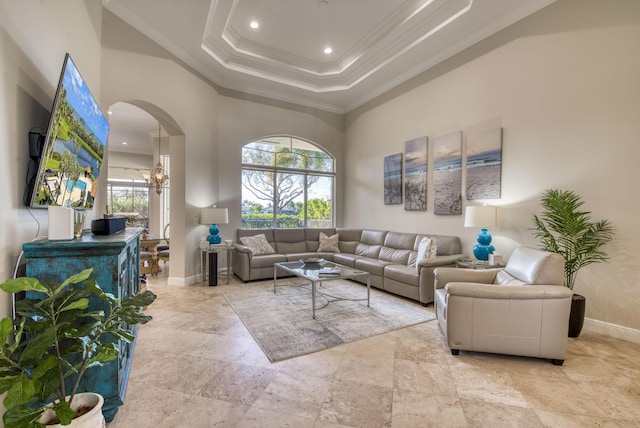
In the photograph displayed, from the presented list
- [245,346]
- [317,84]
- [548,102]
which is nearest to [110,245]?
[245,346]

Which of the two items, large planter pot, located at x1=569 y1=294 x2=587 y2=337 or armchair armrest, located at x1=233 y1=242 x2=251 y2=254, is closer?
large planter pot, located at x1=569 y1=294 x2=587 y2=337

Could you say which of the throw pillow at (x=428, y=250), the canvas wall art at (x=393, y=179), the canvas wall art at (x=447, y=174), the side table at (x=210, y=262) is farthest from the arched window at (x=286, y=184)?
the throw pillow at (x=428, y=250)

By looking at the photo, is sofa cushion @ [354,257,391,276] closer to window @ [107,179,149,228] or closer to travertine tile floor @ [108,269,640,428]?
travertine tile floor @ [108,269,640,428]

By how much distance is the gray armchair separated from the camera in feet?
7.66

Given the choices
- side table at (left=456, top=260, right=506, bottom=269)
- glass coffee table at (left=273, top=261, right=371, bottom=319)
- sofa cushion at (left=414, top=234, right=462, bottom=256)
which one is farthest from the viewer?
sofa cushion at (left=414, top=234, right=462, bottom=256)

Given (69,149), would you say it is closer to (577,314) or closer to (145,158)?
(577,314)

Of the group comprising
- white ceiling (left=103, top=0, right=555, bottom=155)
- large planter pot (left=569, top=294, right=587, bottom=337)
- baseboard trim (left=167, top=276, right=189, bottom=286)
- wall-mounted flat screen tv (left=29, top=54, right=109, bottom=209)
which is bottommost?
baseboard trim (left=167, top=276, right=189, bottom=286)

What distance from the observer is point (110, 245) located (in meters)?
1.69

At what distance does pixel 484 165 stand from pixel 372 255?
95.6 inches

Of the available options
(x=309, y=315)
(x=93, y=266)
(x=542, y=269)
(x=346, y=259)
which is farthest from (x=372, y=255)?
(x=93, y=266)

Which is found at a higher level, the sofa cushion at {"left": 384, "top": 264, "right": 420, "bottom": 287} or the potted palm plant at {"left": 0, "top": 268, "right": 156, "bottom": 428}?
the potted palm plant at {"left": 0, "top": 268, "right": 156, "bottom": 428}

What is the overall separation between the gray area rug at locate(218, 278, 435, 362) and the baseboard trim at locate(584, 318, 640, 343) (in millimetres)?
1604

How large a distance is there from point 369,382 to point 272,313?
5.65 ft

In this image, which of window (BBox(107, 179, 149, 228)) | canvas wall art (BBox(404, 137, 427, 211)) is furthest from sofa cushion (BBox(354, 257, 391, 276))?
window (BBox(107, 179, 149, 228))
